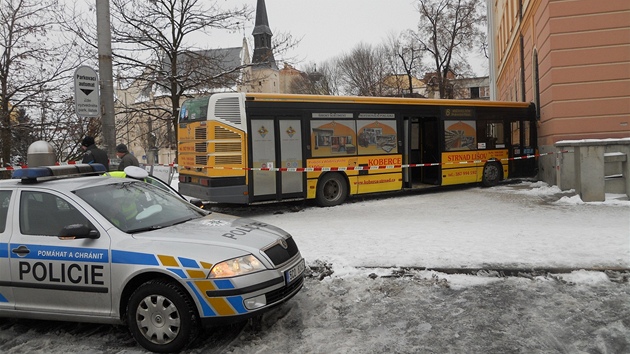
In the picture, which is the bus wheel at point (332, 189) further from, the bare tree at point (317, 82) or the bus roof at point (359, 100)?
the bare tree at point (317, 82)

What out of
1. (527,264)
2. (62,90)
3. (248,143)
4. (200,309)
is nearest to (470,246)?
(527,264)

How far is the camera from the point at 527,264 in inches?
237

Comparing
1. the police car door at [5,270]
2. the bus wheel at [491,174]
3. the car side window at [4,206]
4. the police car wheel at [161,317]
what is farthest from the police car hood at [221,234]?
the bus wheel at [491,174]

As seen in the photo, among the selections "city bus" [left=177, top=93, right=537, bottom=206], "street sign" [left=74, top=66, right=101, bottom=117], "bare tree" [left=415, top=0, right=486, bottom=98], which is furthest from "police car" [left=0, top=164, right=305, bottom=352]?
"bare tree" [left=415, top=0, right=486, bottom=98]

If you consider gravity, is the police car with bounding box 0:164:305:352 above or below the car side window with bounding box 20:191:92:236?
below

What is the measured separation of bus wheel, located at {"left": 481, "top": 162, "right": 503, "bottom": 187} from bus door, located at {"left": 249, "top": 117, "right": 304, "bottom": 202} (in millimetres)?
6542

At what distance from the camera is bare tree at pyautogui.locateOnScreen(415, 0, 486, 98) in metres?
34.0

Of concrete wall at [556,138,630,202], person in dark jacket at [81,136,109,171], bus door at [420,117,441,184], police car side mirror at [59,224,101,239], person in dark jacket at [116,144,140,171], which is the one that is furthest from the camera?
bus door at [420,117,441,184]

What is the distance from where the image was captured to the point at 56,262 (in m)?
4.30

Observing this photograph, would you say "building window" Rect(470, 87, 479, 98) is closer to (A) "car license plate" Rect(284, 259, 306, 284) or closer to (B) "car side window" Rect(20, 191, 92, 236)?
(A) "car license plate" Rect(284, 259, 306, 284)

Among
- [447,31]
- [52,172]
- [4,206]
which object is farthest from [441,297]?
[447,31]

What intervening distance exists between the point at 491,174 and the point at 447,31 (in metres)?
21.3

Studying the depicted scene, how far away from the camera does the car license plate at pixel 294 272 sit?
4468mm

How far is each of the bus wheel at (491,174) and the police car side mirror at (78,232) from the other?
13228 millimetres
